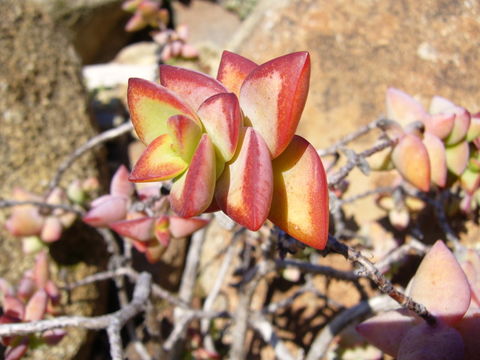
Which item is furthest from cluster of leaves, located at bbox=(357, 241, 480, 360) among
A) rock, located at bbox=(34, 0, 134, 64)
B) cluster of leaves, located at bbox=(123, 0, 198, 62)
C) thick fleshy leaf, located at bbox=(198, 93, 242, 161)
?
rock, located at bbox=(34, 0, 134, 64)

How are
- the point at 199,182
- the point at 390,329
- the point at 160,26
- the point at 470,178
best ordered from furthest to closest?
the point at 160,26
the point at 470,178
the point at 390,329
the point at 199,182

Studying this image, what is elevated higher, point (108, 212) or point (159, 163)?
point (159, 163)

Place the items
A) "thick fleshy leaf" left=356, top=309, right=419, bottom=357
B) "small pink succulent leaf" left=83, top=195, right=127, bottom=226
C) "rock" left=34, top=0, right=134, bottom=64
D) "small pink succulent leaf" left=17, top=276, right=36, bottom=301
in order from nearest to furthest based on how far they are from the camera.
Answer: "thick fleshy leaf" left=356, top=309, right=419, bottom=357 < "small pink succulent leaf" left=83, top=195, right=127, bottom=226 < "small pink succulent leaf" left=17, top=276, right=36, bottom=301 < "rock" left=34, top=0, right=134, bottom=64

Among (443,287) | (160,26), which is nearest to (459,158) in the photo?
(443,287)

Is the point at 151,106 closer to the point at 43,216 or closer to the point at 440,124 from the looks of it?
the point at 440,124

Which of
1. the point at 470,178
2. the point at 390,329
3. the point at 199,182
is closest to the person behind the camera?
the point at 199,182

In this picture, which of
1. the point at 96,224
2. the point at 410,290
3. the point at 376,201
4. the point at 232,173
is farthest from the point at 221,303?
the point at 232,173

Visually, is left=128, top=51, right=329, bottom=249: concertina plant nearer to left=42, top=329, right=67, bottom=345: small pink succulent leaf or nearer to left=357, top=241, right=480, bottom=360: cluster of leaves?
left=357, top=241, right=480, bottom=360: cluster of leaves

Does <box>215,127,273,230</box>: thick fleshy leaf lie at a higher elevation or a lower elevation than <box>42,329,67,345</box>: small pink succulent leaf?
higher
